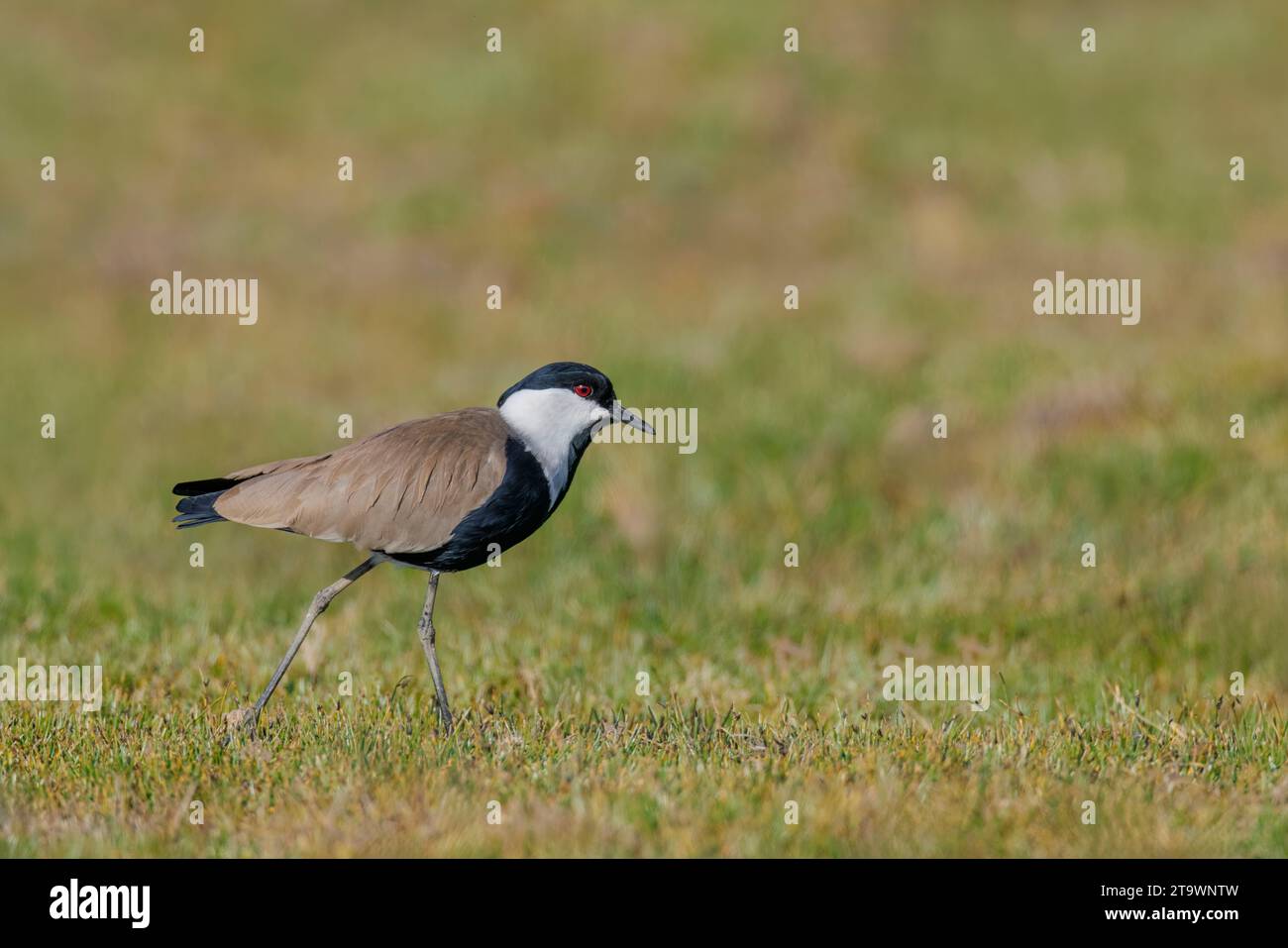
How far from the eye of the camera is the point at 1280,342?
15680 millimetres

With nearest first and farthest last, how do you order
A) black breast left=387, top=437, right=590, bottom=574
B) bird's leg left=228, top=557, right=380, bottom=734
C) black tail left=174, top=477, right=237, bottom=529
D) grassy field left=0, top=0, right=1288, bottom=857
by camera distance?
grassy field left=0, top=0, right=1288, bottom=857 < black breast left=387, top=437, right=590, bottom=574 < bird's leg left=228, top=557, right=380, bottom=734 < black tail left=174, top=477, right=237, bottom=529

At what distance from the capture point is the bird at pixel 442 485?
7.20 m

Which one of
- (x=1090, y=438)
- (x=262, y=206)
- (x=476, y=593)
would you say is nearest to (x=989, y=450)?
(x=1090, y=438)

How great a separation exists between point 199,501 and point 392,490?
3.50 ft

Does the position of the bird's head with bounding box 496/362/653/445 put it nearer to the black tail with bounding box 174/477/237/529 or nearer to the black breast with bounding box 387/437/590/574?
the black breast with bounding box 387/437/590/574

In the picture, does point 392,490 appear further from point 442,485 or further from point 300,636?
point 300,636

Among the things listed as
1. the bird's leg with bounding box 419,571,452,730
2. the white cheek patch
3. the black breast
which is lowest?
the bird's leg with bounding box 419,571,452,730

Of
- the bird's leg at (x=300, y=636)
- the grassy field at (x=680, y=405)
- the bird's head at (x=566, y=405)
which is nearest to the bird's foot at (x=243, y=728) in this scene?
the bird's leg at (x=300, y=636)

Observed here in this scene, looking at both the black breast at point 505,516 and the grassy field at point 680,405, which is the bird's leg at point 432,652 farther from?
the black breast at point 505,516

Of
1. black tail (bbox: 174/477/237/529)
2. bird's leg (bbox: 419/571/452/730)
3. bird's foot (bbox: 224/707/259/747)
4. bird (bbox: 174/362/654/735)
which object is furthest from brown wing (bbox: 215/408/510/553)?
bird's foot (bbox: 224/707/259/747)

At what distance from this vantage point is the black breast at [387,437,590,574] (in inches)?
281

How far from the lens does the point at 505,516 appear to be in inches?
281
